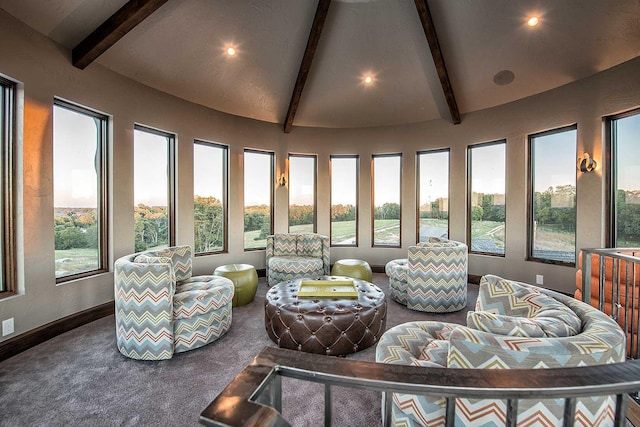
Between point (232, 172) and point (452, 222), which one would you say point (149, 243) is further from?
point (452, 222)

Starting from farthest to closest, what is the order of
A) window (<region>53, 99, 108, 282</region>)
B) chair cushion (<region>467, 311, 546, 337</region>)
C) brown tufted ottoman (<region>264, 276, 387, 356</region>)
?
window (<region>53, 99, 108, 282</region>), brown tufted ottoman (<region>264, 276, 387, 356</region>), chair cushion (<region>467, 311, 546, 337</region>)

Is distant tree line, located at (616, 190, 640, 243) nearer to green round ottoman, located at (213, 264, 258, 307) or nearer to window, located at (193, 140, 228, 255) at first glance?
green round ottoman, located at (213, 264, 258, 307)

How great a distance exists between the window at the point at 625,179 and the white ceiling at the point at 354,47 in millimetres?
819

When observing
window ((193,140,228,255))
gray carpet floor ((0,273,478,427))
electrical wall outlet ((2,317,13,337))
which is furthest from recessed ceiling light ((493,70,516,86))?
electrical wall outlet ((2,317,13,337))

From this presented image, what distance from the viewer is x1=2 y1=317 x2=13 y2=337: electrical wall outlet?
2.69m

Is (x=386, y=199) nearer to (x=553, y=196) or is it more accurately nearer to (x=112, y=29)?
(x=553, y=196)

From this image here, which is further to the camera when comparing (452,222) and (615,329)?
(452,222)

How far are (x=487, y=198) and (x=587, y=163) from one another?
1521mm

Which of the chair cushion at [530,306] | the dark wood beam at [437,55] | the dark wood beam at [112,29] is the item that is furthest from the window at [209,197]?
the chair cushion at [530,306]

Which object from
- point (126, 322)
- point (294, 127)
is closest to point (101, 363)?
point (126, 322)

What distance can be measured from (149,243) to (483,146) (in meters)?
6.06

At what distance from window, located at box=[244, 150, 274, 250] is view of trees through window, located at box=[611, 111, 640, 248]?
5474 millimetres

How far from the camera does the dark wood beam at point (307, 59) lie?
3898mm

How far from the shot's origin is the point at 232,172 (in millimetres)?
5527
